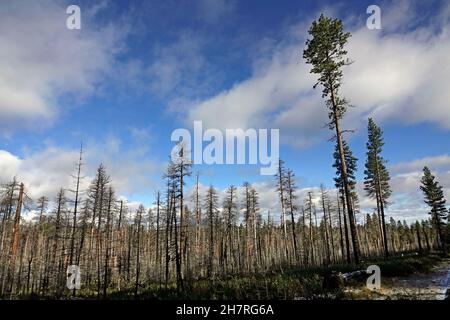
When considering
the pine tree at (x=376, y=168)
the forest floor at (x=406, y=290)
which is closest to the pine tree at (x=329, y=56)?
the forest floor at (x=406, y=290)

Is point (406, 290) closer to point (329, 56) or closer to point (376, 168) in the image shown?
point (329, 56)

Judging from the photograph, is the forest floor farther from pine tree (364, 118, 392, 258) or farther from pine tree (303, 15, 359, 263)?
pine tree (364, 118, 392, 258)

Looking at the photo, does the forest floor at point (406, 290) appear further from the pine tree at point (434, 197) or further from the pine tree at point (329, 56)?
the pine tree at point (434, 197)

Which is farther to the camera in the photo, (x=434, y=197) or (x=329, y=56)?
(x=434, y=197)

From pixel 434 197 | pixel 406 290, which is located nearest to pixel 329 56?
pixel 406 290

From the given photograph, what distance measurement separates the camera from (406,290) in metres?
12.4

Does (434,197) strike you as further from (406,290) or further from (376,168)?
(406,290)

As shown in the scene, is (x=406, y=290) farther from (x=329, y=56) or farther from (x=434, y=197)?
(x=434, y=197)

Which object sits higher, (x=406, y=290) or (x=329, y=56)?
(x=329, y=56)

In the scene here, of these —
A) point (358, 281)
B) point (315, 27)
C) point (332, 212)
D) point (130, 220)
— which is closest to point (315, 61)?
point (315, 27)

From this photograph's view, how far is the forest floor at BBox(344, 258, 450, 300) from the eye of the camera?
34.4 feet

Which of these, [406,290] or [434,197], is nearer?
[406,290]

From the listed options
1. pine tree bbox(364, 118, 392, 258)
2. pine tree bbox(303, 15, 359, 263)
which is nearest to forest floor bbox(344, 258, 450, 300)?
pine tree bbox(303, 15, 359, 263)

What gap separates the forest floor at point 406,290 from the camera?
10484mm
